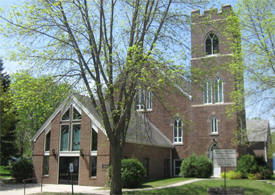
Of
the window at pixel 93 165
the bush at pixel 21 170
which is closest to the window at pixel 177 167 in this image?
the window at pixel 93 165

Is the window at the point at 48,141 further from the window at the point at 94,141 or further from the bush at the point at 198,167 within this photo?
the bush at the point at 198,167

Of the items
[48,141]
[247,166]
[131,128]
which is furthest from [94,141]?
[247,166]

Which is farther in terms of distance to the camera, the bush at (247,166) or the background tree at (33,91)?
the bush at (247,166)

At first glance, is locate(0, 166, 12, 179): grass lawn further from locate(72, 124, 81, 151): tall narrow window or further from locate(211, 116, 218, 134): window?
locate(211, 116, 218, 134): window

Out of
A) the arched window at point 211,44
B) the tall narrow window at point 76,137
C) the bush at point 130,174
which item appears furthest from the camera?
the arched window at point 211,44

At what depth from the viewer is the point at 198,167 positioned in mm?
26219

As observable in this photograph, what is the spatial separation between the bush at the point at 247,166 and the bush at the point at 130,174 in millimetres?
10691

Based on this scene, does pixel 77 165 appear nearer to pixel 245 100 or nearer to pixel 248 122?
pixel 245 100

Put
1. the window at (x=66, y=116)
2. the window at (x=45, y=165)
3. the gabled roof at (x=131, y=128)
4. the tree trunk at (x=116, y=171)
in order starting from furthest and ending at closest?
the window at (x=66, y=116) < the window at (x=45, y=165) < the gabled roof at (x=131, y=128) < the tree trunk at (x=116, y=171)

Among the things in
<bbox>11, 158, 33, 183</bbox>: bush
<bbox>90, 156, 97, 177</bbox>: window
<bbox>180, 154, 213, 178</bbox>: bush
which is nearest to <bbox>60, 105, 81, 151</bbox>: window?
<bbox>90, 156, 97, 177</bbox>: window

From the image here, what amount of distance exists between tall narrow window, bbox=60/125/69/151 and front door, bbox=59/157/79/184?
842 millimetres

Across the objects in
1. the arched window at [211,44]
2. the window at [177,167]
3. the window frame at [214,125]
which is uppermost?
the arched window at [211,44]

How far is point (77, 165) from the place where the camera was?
23.0m

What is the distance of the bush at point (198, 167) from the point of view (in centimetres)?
2617
